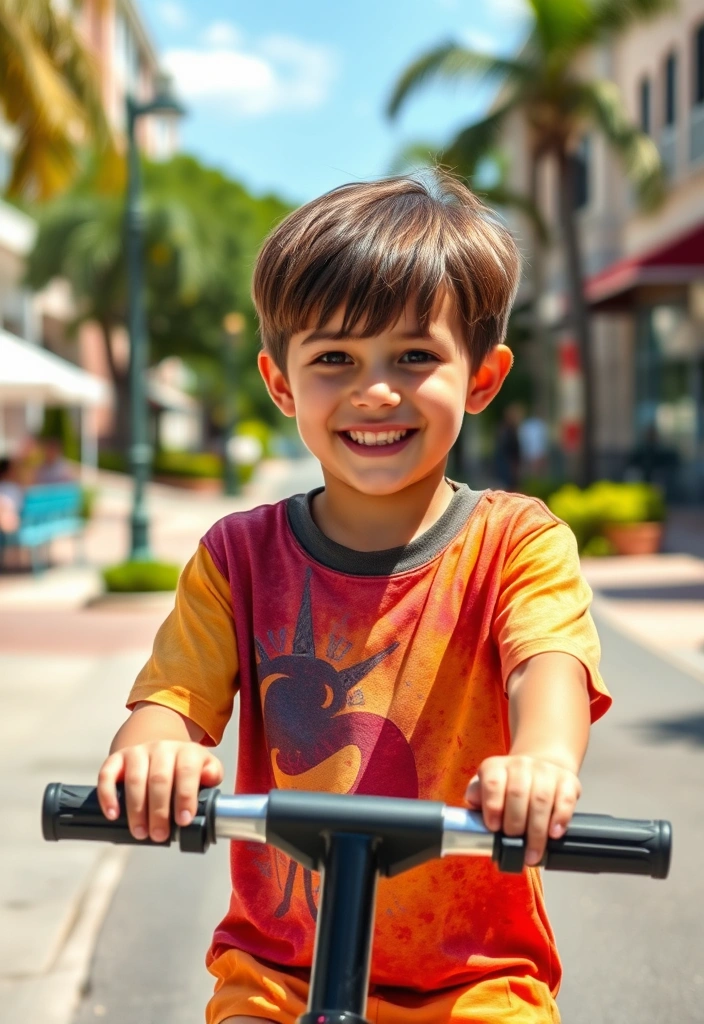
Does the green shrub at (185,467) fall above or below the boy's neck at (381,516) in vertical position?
above

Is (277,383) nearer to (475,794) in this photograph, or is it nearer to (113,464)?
(475,794)

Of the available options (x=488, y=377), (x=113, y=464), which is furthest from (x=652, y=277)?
(x=113, y=464)

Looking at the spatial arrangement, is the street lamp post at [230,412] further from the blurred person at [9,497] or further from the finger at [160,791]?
the finger at [160,791]

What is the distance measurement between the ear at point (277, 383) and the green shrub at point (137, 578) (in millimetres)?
11761

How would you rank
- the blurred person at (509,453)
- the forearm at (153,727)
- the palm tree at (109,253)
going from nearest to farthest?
the forearm at (153,727) < the blurred person at (509,453) < the palm tree at (109,253)

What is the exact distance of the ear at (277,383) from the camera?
6.93ft

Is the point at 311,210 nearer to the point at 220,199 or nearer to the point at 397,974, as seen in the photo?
the point at 397,974

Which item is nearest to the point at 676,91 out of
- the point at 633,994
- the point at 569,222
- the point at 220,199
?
the point at 569,222

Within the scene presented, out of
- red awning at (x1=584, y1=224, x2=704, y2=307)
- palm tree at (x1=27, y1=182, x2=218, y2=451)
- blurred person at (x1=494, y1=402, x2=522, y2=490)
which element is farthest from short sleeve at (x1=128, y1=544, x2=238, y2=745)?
palm tree at (x1=27, y1=182, x2=218, y2=451)

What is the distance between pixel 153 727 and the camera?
1839 millimetres

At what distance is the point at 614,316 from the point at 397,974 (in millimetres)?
29668

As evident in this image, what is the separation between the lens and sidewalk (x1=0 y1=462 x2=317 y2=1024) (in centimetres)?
417

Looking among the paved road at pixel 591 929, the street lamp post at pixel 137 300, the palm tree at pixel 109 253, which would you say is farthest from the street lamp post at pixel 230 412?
the paved road at pixel 591 929

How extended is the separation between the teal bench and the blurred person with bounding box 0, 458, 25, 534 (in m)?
0.09
